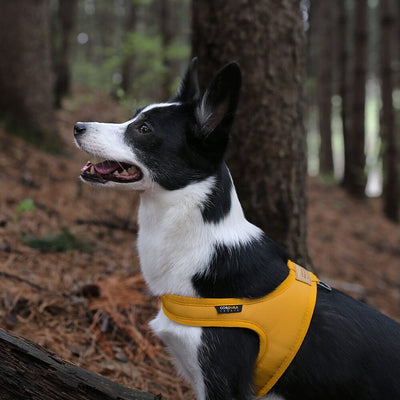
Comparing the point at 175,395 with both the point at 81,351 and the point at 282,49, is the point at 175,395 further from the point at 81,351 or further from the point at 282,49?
the point at 282,49

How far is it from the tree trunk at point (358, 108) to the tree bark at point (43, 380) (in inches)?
527

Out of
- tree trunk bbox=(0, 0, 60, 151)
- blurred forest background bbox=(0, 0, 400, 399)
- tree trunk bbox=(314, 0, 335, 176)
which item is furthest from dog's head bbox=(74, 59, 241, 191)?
tree trunk bbox=(314, 0, 335, 176)

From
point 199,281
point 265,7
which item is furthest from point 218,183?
point 265,7

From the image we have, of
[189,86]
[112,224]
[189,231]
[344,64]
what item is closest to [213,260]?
[189,231]

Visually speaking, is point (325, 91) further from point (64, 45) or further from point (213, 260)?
point (213, 260)

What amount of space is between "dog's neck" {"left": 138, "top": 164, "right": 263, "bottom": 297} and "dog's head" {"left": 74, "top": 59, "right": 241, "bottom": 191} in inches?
3.8

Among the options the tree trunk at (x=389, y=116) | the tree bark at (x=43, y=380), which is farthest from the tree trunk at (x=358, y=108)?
the tree bark at (x=43, y=380)

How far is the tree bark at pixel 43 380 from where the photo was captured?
204cm

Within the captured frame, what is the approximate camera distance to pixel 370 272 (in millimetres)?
7816

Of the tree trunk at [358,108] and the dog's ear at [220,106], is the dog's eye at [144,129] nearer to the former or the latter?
the dog's ear at [220,106]

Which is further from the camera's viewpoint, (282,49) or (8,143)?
(8,143)

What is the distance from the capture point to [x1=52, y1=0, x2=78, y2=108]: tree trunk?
44.7ft

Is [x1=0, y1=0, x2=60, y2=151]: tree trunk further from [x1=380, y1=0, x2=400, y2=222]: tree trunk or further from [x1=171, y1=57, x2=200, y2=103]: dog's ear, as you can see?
[x1=380, y1=0, x2=400, y2=222]: tree trunk

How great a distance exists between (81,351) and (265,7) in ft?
10.9
